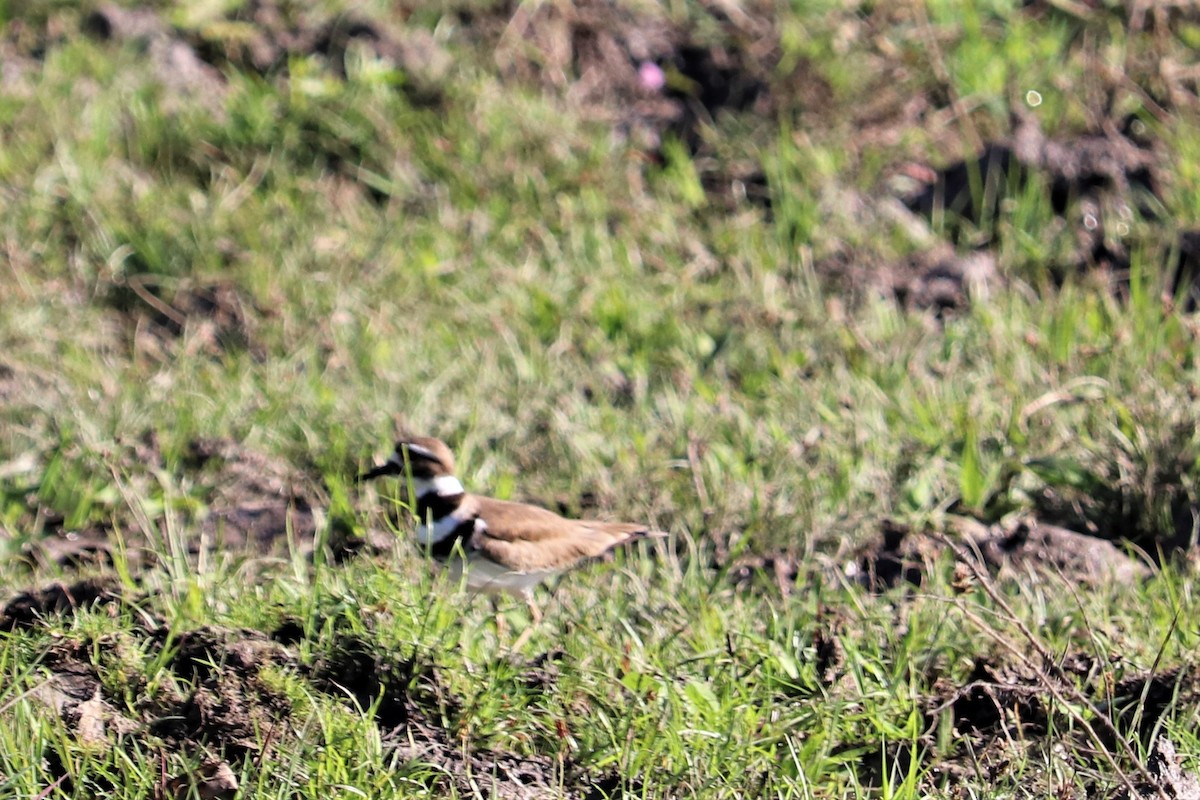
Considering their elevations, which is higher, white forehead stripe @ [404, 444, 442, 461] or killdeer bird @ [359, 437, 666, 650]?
white forehead stripe @ [404, 444, 442, 461]

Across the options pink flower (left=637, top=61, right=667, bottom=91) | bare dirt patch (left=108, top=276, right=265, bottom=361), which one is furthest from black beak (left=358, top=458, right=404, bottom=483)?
pink flower (left=637, top=61, right=667, bottom=91)

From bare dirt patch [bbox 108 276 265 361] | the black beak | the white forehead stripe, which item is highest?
the white forehead stripe

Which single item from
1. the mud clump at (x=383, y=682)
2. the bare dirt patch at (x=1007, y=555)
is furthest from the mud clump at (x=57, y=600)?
the bare dirt patch at (x=1007, y=555)

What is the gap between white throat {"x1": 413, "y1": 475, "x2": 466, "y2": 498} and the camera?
15.8 ft

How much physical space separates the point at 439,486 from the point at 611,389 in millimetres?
1396

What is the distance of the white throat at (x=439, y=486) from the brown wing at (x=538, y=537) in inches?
3.2

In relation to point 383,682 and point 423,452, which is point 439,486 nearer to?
point 423,452

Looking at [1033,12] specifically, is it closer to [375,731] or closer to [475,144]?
[475,144]

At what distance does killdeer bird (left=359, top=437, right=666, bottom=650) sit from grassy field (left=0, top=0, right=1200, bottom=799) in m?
0.10

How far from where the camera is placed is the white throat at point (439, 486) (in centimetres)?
482

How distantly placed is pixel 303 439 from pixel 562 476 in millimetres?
935

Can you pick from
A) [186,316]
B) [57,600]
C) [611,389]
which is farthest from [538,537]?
[186,316]

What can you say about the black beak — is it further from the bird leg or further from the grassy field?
the bird leg

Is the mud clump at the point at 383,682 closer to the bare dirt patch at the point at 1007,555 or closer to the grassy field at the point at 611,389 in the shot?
the grassy field at the point at 611,389
